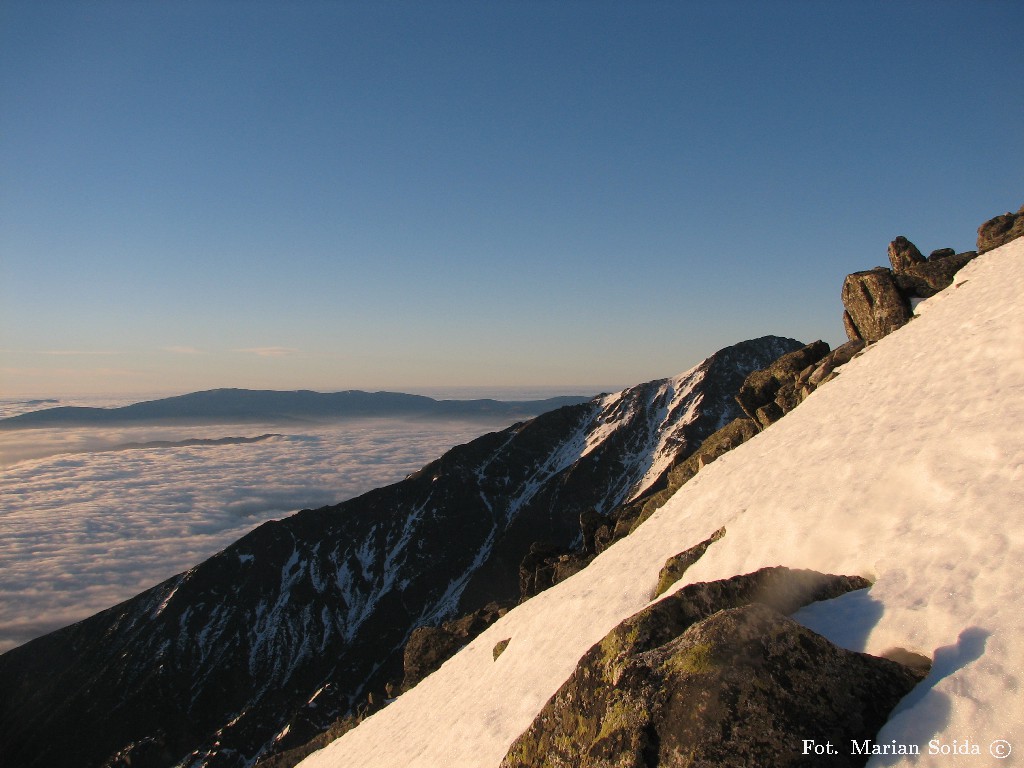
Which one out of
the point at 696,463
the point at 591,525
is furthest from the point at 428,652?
the point at 696,463

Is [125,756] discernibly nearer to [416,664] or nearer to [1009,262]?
[416,664]

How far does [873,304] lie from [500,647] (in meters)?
32.1

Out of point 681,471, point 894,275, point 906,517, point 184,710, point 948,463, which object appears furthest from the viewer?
point 184,710

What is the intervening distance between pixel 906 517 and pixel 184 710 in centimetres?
22748

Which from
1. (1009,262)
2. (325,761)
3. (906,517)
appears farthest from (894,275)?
(325,761)

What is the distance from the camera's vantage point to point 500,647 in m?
20.6

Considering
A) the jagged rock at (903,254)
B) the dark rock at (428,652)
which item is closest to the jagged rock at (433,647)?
the dark rock at (428,652)

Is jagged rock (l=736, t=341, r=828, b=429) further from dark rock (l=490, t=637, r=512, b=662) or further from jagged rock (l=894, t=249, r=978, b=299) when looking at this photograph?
dark rock (l=490, t=637, r=512, b=662)

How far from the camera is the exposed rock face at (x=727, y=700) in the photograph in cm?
679

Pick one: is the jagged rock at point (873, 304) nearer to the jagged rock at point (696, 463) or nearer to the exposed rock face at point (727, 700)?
the jagged rock at point (696, 463)

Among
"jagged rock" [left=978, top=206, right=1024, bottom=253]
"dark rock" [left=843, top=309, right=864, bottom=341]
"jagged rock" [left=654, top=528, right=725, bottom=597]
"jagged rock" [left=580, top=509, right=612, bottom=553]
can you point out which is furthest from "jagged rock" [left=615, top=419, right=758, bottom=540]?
"jagged rock" [left=978, top=206, right=1024, bottom=253]

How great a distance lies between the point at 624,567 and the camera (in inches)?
816

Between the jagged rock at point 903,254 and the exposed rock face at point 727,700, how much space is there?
140 ft

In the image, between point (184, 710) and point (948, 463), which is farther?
point (184, 710)
